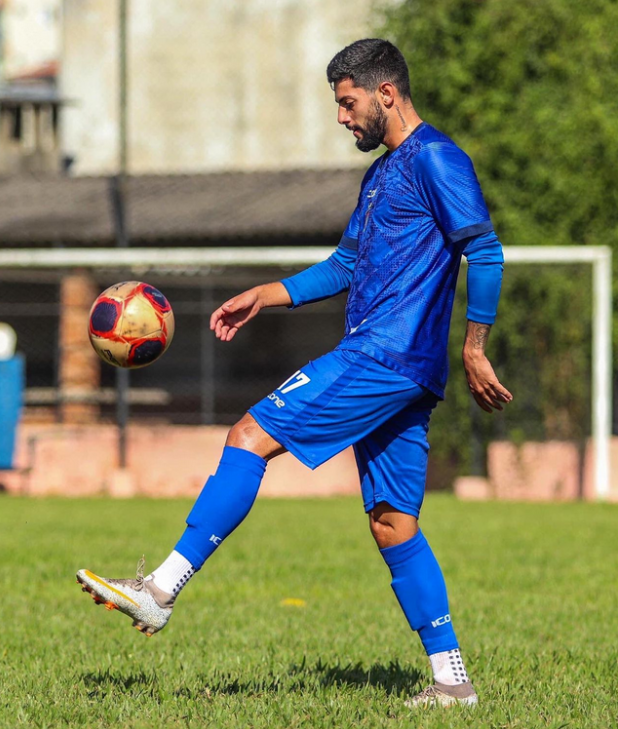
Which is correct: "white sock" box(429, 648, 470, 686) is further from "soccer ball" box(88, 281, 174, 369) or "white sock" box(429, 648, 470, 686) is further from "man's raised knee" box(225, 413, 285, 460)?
"soccer ball" box(88, 281, 174, 369)

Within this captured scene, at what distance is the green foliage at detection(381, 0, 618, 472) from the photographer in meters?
15.6

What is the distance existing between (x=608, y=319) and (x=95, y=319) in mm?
10934

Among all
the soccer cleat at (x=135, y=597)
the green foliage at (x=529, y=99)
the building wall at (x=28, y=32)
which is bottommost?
the soccer cleat at (x=135, y=597)

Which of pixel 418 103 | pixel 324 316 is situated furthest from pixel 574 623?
pixel 324 316

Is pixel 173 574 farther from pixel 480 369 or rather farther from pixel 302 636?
pixel 302 636

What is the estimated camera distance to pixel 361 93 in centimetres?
417

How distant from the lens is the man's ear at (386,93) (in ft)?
13.7

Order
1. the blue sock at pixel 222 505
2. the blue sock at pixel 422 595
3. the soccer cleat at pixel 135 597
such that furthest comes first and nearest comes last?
1. the blue sock at pixel 422 595
2. the blue sock at pixel 222 505
3. the soccer cleat at pixel 135 597

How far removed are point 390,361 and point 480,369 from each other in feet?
0.94

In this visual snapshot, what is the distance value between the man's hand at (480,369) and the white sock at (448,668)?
869 mm

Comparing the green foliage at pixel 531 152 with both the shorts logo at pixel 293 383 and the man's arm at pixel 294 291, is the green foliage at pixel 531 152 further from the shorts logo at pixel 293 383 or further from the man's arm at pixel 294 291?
the shorts logo at pixel 293 383

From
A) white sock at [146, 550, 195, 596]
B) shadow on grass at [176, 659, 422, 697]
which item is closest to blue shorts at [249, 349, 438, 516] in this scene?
white sock at [146, 550, 195, 596]

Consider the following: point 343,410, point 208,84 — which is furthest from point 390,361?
point 208,84

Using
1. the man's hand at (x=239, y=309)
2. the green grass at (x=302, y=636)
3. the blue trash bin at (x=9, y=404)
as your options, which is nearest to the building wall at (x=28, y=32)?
the blue trash bin at (x=9, y=404)
